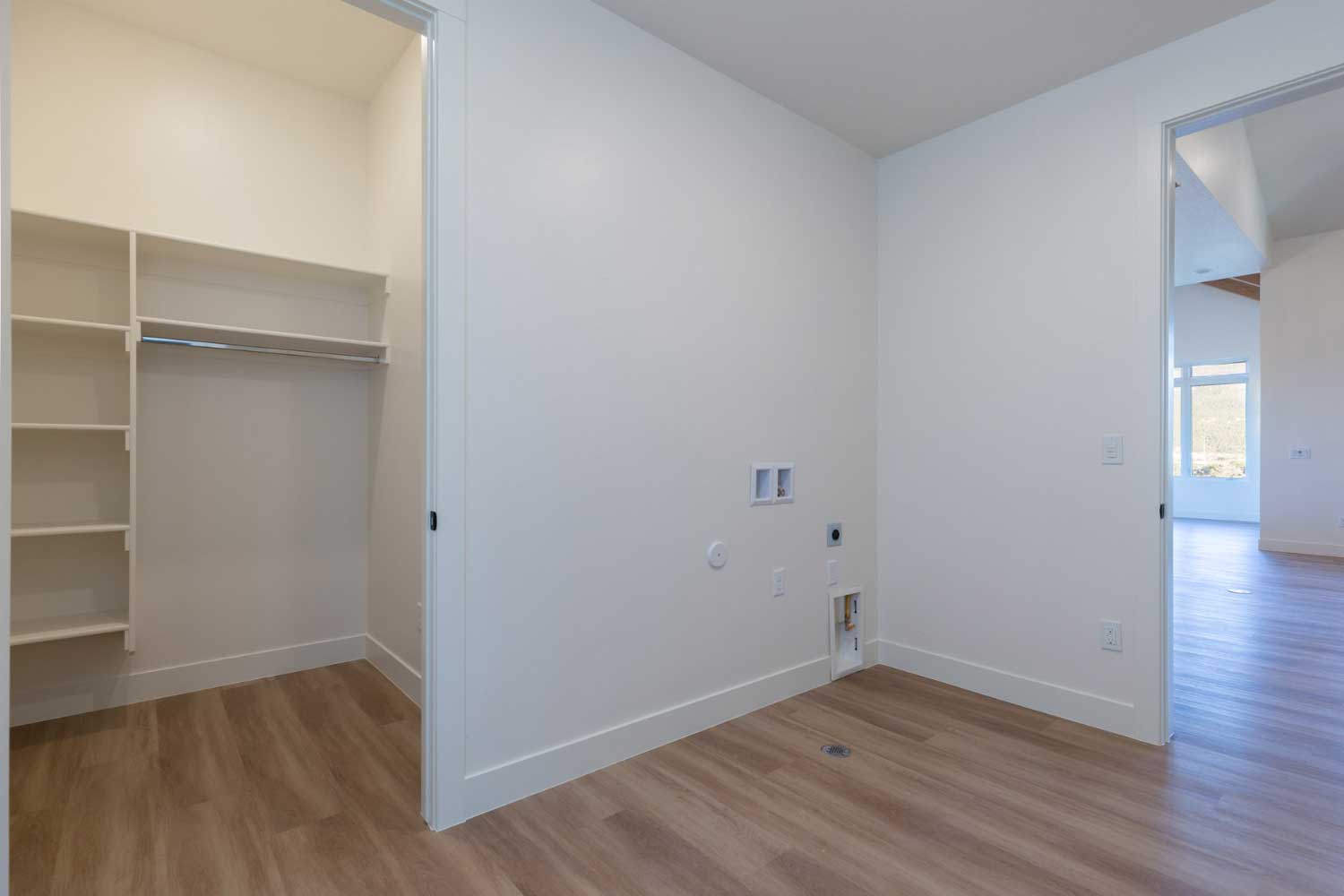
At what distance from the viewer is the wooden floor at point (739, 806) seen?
5.84ft

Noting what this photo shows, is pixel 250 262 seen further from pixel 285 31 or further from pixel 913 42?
pixel 913 42

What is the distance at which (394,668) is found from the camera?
3.19m

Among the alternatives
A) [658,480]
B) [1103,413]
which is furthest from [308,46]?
[1103,413]

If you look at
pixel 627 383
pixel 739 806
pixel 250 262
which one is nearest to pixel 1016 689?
pixel 739 806

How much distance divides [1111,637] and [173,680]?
159 inches

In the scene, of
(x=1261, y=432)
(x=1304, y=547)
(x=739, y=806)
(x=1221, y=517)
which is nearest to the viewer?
(x=739, y=806)

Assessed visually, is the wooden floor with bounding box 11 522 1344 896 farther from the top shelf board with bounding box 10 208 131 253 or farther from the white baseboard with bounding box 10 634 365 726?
the top shelf board with bounding box 10 208 131 253

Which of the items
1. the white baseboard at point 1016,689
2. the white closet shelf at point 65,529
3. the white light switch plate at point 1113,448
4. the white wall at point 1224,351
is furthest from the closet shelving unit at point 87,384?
the white wall at point 1224,351

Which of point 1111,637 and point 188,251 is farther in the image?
point 188,251

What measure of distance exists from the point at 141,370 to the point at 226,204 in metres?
0.87

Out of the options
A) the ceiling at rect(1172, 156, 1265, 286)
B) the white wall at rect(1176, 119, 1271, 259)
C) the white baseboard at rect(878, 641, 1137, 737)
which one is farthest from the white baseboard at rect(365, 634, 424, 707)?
the ceiling at rect(1172, 156, 1265, 286)

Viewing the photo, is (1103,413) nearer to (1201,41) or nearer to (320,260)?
(1201,41)

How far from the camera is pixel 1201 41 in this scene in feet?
8.16

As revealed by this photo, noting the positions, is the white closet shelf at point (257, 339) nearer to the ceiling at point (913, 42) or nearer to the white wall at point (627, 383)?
the white wall at point (627, 383)
